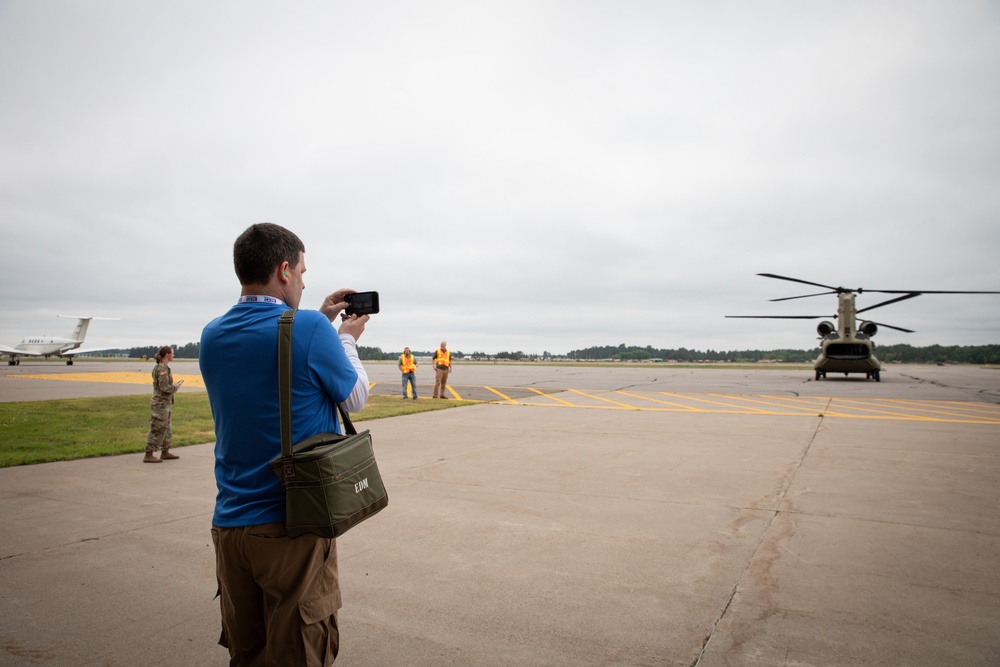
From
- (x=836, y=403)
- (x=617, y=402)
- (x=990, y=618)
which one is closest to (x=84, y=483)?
(x=990, y=618)

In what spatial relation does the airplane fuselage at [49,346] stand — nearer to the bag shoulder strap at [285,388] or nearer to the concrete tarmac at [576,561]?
the concrete tarmac at [576,561]

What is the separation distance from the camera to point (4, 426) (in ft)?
34.1

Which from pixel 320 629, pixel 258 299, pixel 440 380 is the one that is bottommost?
pixel 320 629

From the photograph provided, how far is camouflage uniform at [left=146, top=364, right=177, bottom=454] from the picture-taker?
7.87 metres

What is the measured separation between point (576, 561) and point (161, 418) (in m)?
6.47

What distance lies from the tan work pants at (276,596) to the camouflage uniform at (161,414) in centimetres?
685

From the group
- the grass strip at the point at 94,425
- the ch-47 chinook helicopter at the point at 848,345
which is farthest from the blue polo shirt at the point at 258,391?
the ch-47 chinook helicopter at the point at 848,345

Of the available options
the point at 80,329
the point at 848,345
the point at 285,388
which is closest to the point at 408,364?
the point at 285,388

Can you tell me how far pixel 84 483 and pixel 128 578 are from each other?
11.4 ft

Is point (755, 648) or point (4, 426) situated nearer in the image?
point (755, 648)

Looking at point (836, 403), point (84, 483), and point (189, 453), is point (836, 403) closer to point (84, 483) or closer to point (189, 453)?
point (189, 453)

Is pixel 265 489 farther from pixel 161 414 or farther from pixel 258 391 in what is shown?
pixel 161 414

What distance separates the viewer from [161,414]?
795 cm

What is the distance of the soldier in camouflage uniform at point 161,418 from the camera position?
7848 mm
